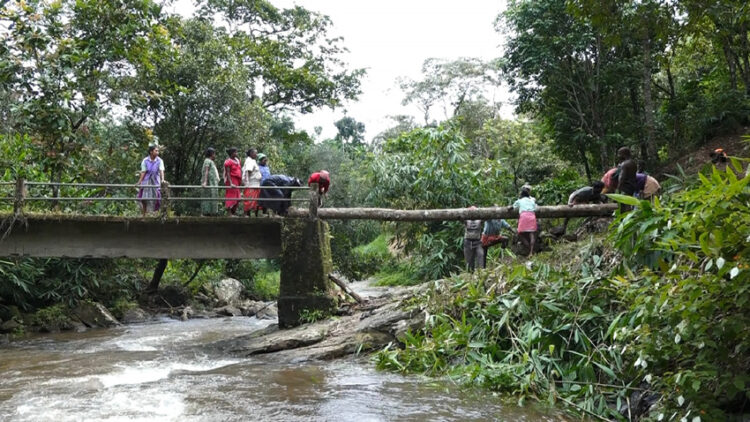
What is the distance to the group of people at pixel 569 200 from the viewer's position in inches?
403

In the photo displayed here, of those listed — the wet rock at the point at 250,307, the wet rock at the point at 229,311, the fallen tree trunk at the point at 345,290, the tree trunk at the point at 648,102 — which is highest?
the tree trunk at the point at 648,102

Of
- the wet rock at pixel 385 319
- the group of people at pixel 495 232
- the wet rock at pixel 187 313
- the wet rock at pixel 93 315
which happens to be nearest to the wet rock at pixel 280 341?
the wet rock at pixel 385 319

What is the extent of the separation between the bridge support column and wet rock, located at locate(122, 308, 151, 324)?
7482mm

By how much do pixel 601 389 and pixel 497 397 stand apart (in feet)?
3.54

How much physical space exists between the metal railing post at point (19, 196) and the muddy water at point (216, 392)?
280 centimetres

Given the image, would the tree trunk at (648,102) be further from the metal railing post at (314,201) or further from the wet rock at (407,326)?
the wet rock at (407,326)

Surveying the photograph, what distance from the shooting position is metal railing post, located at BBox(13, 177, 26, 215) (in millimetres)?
11852

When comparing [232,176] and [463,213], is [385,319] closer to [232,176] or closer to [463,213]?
[463,213]

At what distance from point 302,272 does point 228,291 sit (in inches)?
419

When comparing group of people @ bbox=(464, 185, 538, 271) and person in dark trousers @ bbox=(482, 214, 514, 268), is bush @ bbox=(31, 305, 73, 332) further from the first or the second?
person in dark trousers @ bbox=(482, 214, 514, 268)

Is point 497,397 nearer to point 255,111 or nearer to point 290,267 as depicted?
point 290,267

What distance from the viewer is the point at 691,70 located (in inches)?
853

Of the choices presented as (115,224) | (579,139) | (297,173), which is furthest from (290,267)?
(297,173)

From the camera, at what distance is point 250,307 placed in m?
20.1
